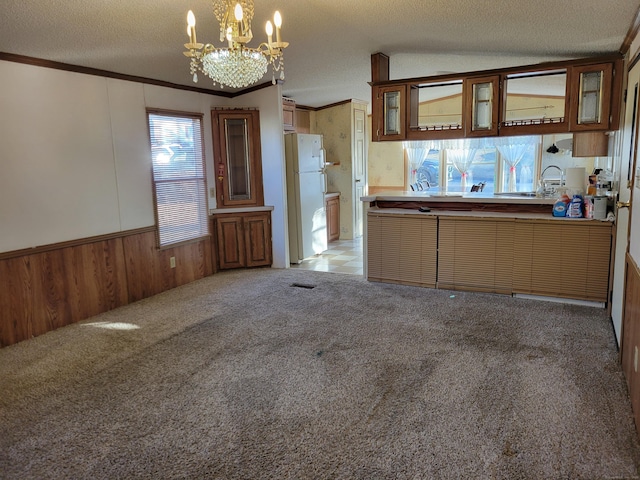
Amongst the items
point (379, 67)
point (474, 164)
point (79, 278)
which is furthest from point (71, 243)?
point (474, 164)

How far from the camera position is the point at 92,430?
7.66 ft

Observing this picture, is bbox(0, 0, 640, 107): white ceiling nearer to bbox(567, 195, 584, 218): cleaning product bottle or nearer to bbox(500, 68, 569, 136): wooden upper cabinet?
bbox(500, 68, 569, 136): wooden upper cabinet

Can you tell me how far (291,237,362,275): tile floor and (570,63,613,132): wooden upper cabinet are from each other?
2.77 m

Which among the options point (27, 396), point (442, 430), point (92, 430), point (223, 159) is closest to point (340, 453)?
point (442, 430)

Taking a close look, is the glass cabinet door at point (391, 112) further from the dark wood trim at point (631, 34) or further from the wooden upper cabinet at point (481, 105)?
the dark wood trim at point (631, 34)

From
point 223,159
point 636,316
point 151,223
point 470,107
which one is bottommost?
point 636,316

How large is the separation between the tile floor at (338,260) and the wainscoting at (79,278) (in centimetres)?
163

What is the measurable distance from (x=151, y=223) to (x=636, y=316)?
4190 mm

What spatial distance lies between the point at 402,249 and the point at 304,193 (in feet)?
6.04

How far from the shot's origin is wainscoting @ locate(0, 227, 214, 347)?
3.57m

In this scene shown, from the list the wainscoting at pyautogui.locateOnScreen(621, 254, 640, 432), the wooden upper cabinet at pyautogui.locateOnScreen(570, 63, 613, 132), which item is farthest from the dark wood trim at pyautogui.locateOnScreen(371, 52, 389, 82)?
the wainscoting at pyautogui.locateOnScreen(621, 254, 640, 432)

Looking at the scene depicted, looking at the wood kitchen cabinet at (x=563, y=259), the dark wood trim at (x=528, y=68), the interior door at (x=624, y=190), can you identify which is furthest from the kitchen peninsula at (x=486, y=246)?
the dark wood trim at (x=528, y=68)

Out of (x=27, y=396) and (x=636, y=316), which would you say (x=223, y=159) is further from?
(x=636, y=316)

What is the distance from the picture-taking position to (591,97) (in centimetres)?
397
